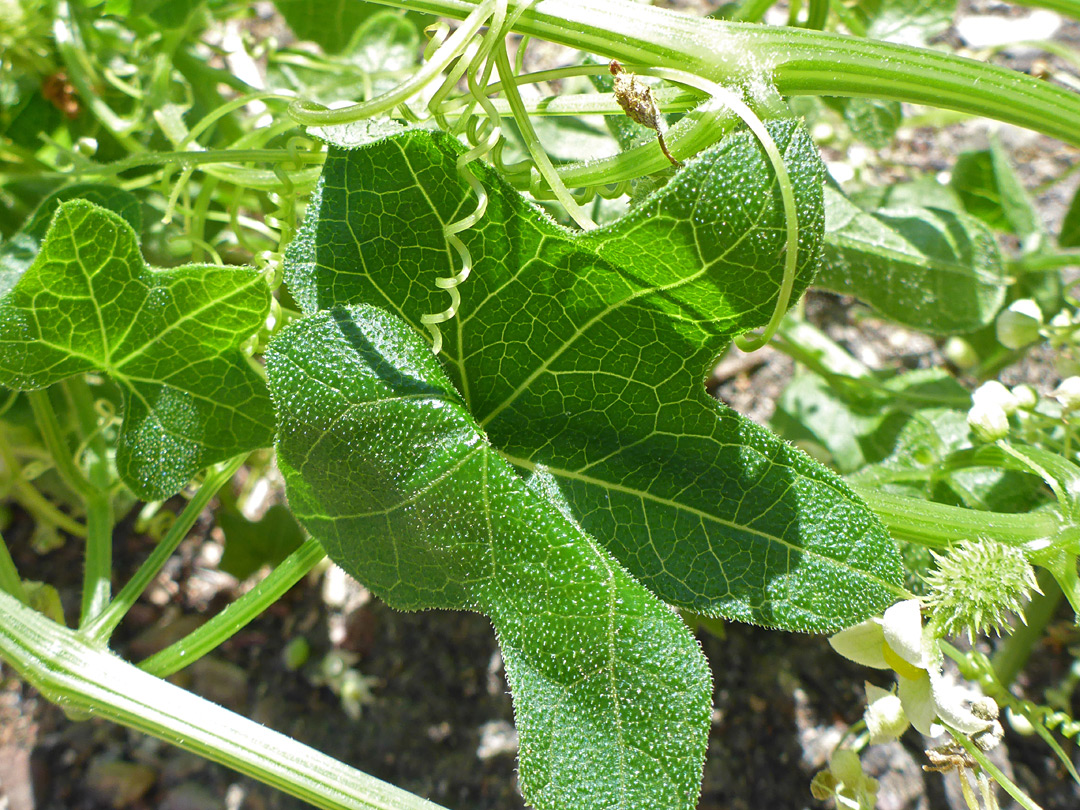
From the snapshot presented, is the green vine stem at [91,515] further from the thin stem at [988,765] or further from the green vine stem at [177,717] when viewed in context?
the thin stem at [988,765]

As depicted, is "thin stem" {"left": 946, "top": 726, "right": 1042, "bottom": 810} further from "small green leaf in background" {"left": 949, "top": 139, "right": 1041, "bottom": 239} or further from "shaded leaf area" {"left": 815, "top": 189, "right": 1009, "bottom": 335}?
"small green leaf in background" {"left": 949, "top": 139, "right": 1041, "bottom": 239}

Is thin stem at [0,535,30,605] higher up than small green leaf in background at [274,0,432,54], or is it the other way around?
small green leaf in background at [274,0,432,54]

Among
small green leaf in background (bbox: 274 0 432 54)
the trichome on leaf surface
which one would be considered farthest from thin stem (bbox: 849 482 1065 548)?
small green leaf in background (bbox: 274 0 432 54)

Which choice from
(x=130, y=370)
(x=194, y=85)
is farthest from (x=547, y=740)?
(x=194, y=85)

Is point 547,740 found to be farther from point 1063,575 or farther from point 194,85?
point 194,85

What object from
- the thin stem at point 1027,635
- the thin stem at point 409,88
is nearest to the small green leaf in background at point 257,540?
the thin stem at point 409,88

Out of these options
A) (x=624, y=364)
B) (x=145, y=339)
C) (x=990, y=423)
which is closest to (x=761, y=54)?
(x=624, y=364)
